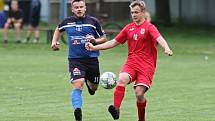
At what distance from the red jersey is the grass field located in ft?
4.55

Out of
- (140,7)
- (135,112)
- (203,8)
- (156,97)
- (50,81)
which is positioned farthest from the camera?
(203,8)

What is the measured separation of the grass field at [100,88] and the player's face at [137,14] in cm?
188

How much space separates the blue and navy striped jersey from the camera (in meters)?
12.1

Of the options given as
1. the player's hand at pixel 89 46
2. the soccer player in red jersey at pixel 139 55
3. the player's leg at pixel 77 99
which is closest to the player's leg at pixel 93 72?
the player's leg at pixel 77 99

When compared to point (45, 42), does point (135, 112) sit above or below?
above

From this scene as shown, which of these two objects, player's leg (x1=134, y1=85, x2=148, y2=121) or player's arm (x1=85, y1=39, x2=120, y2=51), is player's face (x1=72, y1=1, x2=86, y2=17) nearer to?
player's arm (x1=85, y1=39, x2=120, y2=51)

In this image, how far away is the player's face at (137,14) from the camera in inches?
444

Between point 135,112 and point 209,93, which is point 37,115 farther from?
point 209,93

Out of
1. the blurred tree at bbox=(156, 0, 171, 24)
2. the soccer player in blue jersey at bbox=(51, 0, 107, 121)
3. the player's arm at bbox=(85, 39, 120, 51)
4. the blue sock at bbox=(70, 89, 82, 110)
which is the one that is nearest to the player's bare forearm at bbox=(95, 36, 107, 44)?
the soccer player in blue jersey at bbox=(51, 0, 107, 121)

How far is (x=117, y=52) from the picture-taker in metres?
29.4

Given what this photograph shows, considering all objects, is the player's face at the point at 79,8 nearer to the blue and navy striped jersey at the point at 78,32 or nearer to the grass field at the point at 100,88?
the blue and navy striped jersey at the point at 78,32

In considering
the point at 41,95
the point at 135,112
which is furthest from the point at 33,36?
the point at 135,112

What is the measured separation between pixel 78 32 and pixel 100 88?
5.54 metres

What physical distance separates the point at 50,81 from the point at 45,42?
13913mm
